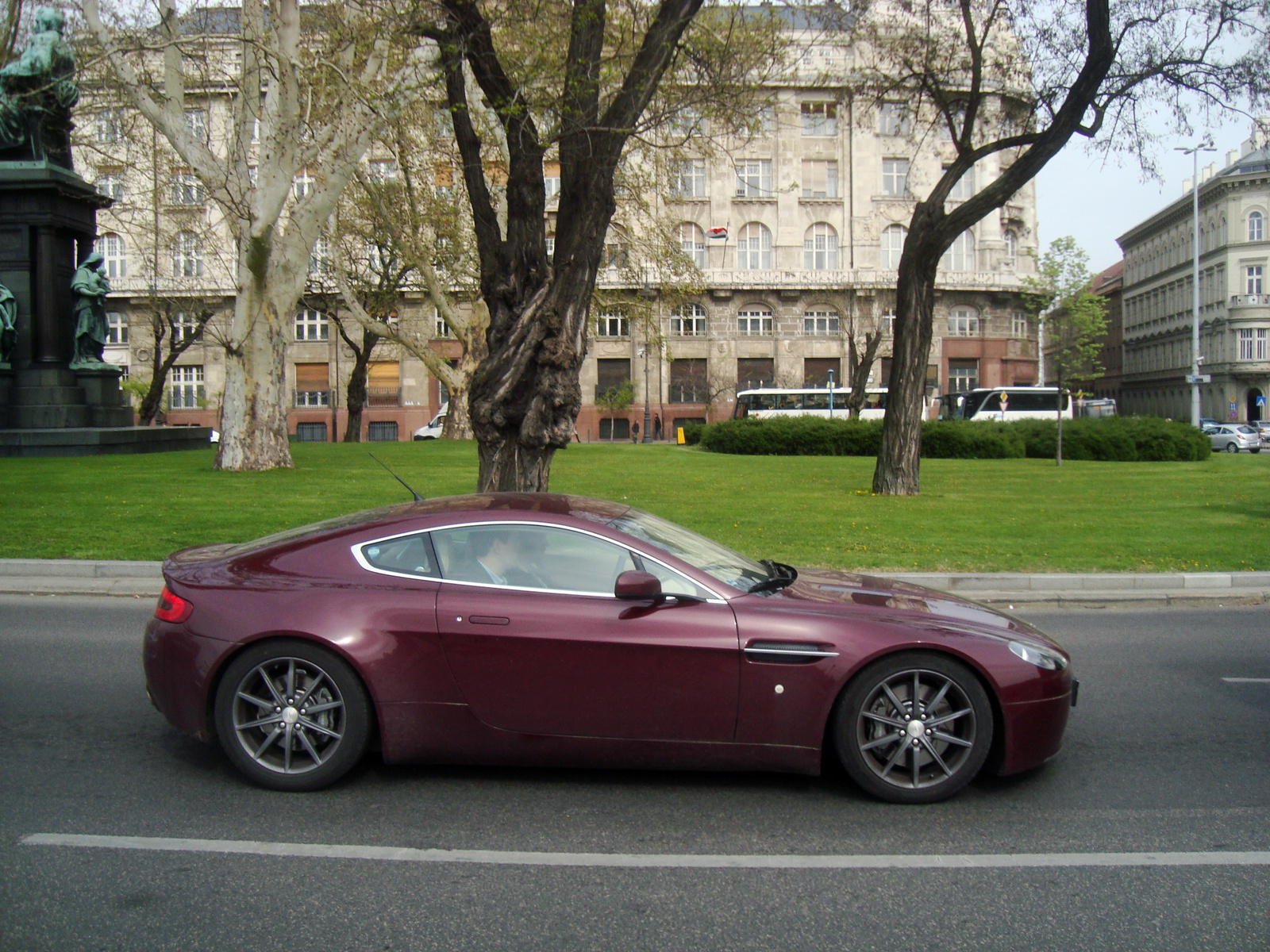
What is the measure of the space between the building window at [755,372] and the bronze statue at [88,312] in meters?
43.7

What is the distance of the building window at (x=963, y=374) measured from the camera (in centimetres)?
6362

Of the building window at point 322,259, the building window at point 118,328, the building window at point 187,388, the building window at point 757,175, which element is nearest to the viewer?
the building window at point 322,259

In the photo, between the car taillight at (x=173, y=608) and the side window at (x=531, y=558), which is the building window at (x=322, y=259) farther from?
the side window at (x=531, y=558)

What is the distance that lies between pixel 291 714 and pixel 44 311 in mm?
21548

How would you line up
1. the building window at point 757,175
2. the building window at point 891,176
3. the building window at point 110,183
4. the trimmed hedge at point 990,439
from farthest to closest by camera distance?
1. the building window at point 891,176
2. the building window at point 757,175
3. the trimmed hedge at point 990,439
4. the building window at point 110,183

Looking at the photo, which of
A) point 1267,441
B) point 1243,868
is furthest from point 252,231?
point 1267,441

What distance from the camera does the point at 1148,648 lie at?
8.05 m

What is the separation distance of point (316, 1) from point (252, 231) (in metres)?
5.47

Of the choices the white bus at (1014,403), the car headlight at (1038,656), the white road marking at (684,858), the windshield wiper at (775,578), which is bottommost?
the white road marking at (684,858)

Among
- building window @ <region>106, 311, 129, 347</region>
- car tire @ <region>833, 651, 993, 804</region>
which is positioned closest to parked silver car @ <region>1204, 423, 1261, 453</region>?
car tire @ <region>833, 651, 993, 804</region>

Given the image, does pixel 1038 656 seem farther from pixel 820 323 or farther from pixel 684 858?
pixel 820 323

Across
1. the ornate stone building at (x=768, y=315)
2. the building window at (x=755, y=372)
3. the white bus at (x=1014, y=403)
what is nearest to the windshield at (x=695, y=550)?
the white bus at (x=1014, y=403)

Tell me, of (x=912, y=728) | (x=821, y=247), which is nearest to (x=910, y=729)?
(x=912, y=728)

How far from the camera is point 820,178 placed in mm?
62344
